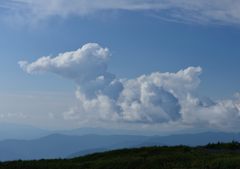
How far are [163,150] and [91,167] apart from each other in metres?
8.72

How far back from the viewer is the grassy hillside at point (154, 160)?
3753 centimetres

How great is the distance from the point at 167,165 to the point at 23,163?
46.2 ft

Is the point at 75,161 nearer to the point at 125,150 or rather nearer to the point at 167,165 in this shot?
the point at 125,150

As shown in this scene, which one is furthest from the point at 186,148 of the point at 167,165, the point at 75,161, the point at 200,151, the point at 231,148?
the point at 75,161

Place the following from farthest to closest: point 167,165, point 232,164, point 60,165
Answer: point 60,165 < point 167,165 < point 232,164

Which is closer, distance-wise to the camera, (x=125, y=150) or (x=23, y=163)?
(x=23, y=163)

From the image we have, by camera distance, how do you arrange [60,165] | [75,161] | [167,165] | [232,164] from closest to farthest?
1. [232,164]
2. [167,165]
3. [60,165]
4. [75,161]

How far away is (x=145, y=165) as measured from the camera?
38969 millimetres

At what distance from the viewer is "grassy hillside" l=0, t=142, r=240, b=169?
37531 mm

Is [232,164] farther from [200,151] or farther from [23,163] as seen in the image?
[23,163]

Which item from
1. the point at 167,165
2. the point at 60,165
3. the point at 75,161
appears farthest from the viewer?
→ the point at 75,161

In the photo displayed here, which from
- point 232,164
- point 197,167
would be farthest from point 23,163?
point 232,164

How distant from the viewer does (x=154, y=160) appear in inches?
1570

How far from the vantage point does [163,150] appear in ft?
150
